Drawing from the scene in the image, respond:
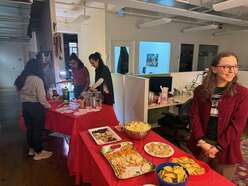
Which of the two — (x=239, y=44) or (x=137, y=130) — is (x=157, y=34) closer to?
(x=239, y=44)

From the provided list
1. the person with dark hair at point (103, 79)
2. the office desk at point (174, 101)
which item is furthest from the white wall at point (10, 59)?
the office desk at point (174, 101)

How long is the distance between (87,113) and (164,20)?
11.5 ft

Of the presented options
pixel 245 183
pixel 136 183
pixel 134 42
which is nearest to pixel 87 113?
pixel 136 183

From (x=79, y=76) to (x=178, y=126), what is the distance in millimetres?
1947

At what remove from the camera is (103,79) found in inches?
112

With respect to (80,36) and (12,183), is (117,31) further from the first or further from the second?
(12,183)

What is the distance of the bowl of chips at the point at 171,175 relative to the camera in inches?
37.2

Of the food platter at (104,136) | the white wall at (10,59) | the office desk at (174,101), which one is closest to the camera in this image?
the food platter at (104,136)

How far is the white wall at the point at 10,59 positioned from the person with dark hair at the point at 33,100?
3.68 m

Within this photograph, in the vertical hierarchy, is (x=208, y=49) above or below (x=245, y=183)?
above

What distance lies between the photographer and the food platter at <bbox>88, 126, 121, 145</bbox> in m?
1.53

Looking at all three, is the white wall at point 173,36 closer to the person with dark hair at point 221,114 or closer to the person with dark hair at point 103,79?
the person with dark hair at point 103,79

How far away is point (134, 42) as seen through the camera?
18.9ft

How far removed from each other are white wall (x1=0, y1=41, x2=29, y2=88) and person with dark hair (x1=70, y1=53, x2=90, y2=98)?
322cm
